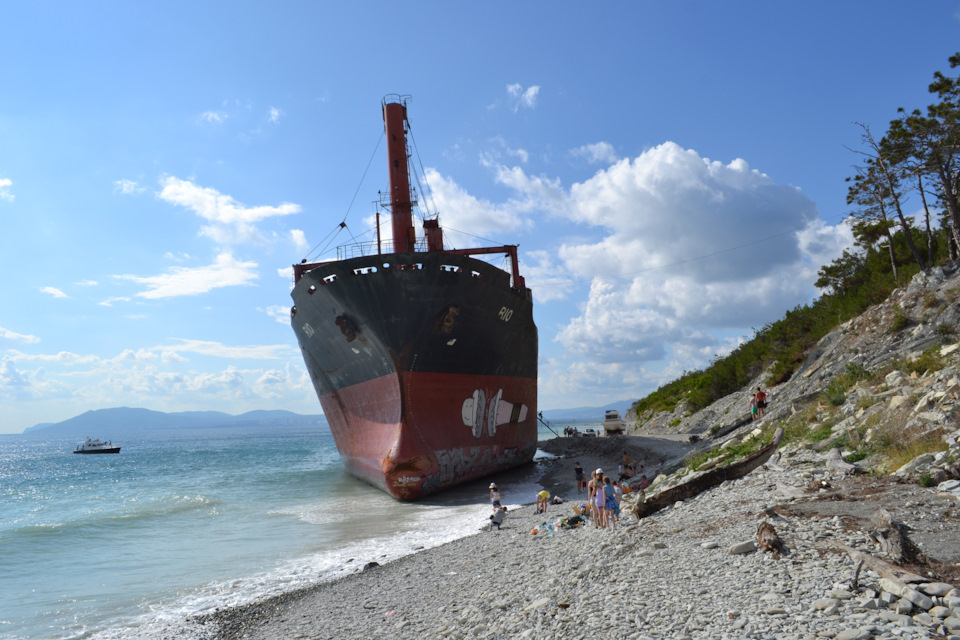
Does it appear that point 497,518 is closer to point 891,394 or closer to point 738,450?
point 738,450

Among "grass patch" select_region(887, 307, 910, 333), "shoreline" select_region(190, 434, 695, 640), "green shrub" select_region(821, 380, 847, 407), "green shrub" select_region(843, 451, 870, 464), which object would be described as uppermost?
"grass patch" select_region(887, 307, 910, 333)

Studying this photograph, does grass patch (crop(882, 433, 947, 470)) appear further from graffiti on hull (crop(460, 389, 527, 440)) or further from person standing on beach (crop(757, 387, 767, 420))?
graffiti on hull (crop(460, 389, 527, 440))

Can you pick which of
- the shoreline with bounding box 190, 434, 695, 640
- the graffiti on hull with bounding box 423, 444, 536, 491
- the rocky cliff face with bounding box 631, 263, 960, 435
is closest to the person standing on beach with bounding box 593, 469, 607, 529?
the shoreline with bounding box 190, 434, 695, 640

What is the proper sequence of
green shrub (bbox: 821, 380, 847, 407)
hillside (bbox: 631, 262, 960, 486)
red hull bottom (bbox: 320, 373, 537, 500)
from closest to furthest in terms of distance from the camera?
hillside (bbox: 631, 262, 960, 486), green shrub (bbox: 821, 380, 847, 407), red hull bottom (bbox: 320, 373, 537, 500)

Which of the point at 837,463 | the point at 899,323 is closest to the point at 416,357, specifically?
the point at 837,463

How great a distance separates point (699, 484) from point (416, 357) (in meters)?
9.18

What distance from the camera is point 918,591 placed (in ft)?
12.1

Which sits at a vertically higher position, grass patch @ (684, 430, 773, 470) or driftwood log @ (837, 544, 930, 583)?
driftwood log @ (837, 544, 930, 583)

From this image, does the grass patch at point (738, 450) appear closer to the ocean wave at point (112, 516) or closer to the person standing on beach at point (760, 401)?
the person standing on beach at point (760, 401)

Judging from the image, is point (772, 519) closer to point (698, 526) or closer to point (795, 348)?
point (698, 526)

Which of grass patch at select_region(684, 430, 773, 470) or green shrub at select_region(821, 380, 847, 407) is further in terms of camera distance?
grass patch at select_region(684, 430, 773, 470)

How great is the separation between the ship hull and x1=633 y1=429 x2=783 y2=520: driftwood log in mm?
8540

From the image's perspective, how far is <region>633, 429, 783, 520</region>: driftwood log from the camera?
A: 8695mm

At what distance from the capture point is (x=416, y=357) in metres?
16.3
